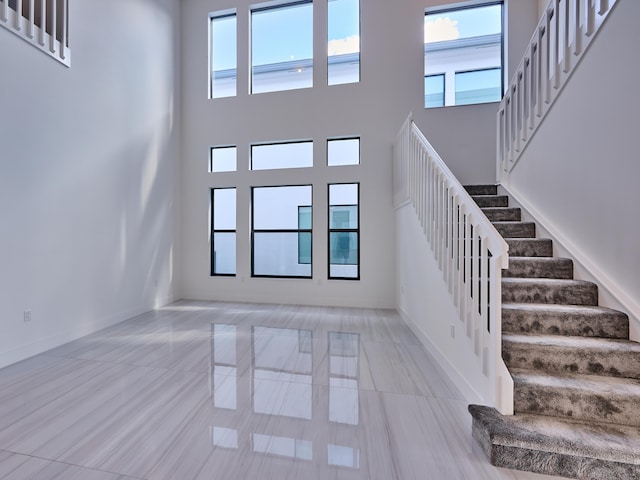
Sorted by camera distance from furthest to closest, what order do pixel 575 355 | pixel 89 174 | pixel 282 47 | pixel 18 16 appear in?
pixel 282 47 → pixel 89 174 → pixel 18 16 → pixel 575 355

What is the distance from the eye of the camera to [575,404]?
170 cm

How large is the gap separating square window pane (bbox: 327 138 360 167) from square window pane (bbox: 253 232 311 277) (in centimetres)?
140

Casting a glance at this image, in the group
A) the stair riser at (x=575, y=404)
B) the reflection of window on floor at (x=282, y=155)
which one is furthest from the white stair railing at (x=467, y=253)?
the reflection of window on floor at (x=282, y=155)

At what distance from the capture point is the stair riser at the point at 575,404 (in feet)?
5.41

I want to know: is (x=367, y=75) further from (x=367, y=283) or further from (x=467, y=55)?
(x=367, y=283)

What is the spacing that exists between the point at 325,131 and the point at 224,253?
2931 mm

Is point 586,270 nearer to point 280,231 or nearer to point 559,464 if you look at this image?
point 559,464

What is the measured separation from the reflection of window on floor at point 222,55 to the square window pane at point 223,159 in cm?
103

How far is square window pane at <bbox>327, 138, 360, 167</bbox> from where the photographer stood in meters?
5.07

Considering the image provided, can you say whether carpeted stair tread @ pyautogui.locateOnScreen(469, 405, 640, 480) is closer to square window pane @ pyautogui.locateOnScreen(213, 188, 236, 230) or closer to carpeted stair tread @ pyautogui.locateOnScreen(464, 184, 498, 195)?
carpeted stair tread @ pyautogui.locateOnScreen(464, 184, 498, 195)

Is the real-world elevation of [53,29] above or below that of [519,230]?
above

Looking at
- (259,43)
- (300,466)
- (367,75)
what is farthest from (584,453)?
(259,43)

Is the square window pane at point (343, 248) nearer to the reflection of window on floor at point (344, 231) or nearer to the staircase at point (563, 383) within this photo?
the reflection of window on floor at point (344, 231)

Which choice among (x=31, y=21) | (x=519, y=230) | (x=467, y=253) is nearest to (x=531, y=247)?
(x=519, y=230)
